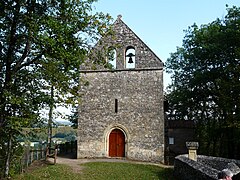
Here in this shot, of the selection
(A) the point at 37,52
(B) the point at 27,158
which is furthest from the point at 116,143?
(A) the point at 37,52

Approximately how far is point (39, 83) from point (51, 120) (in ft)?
7.22

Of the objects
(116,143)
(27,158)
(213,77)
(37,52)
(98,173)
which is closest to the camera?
(37,52)

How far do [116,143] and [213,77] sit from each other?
13843mm

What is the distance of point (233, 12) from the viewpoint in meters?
28.1

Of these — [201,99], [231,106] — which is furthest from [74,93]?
[201,99]

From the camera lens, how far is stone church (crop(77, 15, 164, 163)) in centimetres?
2183

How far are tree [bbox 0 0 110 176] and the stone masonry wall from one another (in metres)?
9.20

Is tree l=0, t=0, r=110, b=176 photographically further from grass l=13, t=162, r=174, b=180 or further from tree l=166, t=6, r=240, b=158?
tree l=166, t=6, r=240, b=158

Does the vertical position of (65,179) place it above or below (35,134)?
below

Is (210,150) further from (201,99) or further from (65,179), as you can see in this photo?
(65,179)

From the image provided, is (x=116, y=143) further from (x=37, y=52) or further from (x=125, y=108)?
(x=37, y=52)

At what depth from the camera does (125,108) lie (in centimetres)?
2250

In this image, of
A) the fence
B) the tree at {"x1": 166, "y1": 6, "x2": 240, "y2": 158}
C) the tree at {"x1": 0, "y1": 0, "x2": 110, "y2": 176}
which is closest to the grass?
the fence

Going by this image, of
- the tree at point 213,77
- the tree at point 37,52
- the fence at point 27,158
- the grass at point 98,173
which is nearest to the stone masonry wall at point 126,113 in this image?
the fence at point 27,158
